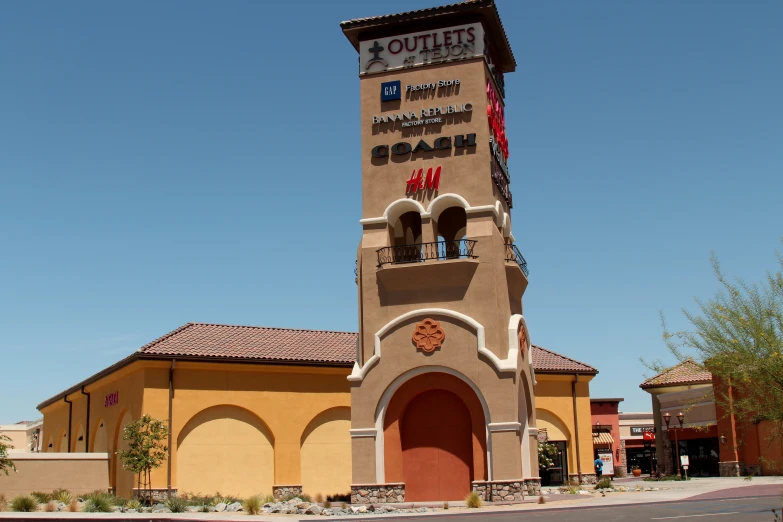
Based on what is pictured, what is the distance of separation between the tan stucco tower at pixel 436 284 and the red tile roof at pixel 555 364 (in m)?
12.5

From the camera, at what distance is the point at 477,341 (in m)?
31.6

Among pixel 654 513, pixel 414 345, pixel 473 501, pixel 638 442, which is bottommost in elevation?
pixel 654 513

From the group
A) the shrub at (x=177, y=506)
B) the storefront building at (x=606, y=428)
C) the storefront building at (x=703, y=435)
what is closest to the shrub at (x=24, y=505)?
the shrub at (x=177, y=506)

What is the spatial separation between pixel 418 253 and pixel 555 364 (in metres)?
19.2

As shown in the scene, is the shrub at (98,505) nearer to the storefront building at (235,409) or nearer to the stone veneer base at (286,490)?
the storefront building at (235,409)

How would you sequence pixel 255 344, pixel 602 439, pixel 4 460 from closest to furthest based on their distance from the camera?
1. pixel 4 460
2. pixel 255 344
3. pixel 602 439

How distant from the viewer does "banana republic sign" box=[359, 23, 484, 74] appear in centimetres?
3419

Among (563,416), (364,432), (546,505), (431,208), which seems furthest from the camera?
(563,416)

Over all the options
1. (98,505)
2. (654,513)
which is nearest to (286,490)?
(98,505)

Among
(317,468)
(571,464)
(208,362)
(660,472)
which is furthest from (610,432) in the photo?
(208,362)

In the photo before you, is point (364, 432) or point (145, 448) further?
point (145, 448)

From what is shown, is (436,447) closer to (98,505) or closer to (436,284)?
(436,284)

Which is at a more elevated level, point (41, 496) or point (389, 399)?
point (389, 399)

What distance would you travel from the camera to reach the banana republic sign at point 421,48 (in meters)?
34.2
